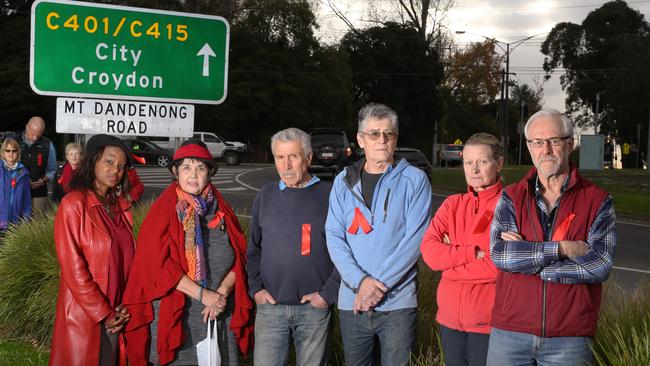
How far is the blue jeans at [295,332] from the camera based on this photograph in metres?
4.39

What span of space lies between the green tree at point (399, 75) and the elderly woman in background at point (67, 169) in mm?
48871

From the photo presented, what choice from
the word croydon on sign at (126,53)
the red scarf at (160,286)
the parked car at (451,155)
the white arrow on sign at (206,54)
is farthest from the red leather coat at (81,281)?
the parked car at (451,155)

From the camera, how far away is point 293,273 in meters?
4.39

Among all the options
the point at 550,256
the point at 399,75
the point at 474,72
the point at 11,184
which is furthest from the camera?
the point at 474,72

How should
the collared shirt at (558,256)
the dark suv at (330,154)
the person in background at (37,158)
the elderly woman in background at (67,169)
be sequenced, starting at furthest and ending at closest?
the dark suv at (330,154) → the person in background at (37,158) → the elderly woman in background at (67,169) → the collared shirt at (558,256)

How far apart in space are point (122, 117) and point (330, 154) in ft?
67.4

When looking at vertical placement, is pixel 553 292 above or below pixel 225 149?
below

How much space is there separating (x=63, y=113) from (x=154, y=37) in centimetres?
108

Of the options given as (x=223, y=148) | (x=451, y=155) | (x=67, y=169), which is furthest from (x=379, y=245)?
(x=451, y=155)

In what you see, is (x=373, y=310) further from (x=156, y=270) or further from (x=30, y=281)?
(x=30, y=281)

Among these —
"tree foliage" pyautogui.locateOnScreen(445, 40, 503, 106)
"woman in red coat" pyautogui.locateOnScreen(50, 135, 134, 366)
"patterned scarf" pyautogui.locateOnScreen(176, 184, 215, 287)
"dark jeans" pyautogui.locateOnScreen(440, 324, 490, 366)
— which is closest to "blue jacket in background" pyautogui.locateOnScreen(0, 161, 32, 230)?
"woman in red coat" pyautogui.locateOnScreen(50, 135, 134, 366)

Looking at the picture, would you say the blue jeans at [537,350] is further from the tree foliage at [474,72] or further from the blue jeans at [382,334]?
the tree foliage at [474,72]

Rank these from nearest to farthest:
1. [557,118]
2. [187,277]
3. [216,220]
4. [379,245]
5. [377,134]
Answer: [557,118]
[379,245]
[377,134]
[187,277]
[216,220]

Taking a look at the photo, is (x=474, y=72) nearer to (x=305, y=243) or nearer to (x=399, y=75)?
(x=399, y=75)
